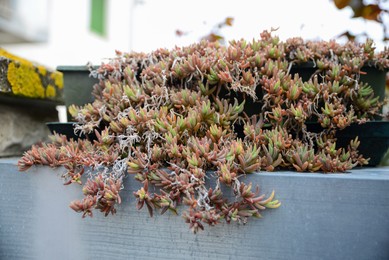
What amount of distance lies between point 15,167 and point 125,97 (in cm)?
48

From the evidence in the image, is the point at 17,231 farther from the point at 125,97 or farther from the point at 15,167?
the point at 125,97

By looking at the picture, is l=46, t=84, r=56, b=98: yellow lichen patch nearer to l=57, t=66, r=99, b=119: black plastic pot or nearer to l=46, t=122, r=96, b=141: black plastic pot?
l=57, t=66, r=99, b=119: black plastic pot

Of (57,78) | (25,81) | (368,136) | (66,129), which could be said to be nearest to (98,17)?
(57,78)

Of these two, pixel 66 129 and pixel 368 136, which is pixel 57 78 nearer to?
pixel 66 129

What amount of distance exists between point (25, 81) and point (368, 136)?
145 cm

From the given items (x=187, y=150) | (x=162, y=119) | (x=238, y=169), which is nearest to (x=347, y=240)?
(x=238, y=169)

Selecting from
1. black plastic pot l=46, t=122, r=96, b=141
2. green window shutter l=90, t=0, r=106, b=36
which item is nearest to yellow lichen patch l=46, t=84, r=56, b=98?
black plastic pot l=46, t=122, r=96, b=141

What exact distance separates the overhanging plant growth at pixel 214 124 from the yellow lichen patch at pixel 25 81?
32cm

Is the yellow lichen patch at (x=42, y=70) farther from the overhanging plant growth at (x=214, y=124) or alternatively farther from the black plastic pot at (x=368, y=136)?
the black plastic pot at (x=368, y=136)

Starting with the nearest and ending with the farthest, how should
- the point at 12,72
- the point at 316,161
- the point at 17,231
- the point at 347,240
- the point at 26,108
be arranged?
the point at 347,240 → the point at 316,161 → the point at 17,231 → the point at 12,72 → the point at 26,108

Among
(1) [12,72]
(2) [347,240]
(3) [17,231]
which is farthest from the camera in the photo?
(1) [12,72]

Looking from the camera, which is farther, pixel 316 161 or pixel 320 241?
pixel 316 161

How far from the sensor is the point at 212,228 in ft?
3.78

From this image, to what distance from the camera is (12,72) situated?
1582 millimetres
